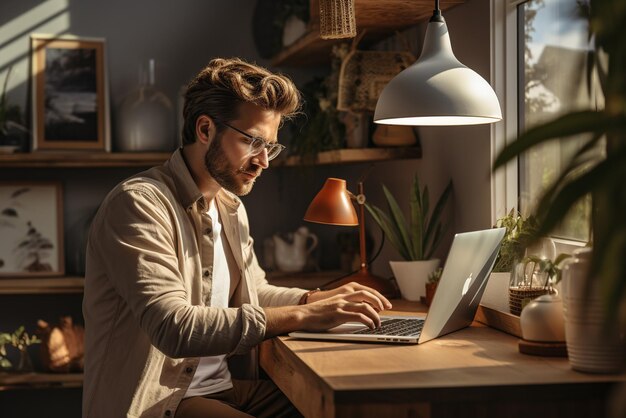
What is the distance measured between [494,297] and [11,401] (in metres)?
2.44

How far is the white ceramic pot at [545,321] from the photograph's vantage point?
1.87 m

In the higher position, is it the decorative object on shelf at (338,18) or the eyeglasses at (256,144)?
the decorative object on shelf at (338,18)

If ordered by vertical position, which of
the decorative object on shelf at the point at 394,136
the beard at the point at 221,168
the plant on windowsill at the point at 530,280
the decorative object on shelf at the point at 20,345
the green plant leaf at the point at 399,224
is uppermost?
the decorative object on shelf at the point at 394,136

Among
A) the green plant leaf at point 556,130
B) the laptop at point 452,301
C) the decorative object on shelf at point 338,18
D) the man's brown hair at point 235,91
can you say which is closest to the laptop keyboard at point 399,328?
the laptop at point 452,301

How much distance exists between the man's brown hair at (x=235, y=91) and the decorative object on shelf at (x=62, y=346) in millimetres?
1570

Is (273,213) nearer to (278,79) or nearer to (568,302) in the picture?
(278,79)

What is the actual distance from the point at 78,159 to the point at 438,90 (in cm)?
201

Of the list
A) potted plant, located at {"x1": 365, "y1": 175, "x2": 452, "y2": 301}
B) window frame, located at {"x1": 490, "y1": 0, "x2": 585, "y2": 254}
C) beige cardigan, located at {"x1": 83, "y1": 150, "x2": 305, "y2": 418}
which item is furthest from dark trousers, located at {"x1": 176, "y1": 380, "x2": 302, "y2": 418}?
window frame, located at {"x1": 490, "y1": 0, "x2": 585, "y2": 254}

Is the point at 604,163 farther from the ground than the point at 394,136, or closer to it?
closer to it

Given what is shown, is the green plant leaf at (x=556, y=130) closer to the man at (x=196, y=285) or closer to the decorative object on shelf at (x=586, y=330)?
the decorative object on shelf at (x=586, y=330)

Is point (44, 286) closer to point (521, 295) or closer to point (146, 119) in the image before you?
point (146, 119)

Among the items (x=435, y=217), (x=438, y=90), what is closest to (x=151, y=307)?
(x=438, y=90)

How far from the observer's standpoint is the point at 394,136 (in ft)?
10.7

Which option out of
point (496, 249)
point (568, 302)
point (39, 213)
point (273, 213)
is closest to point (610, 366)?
point (568, 302)
